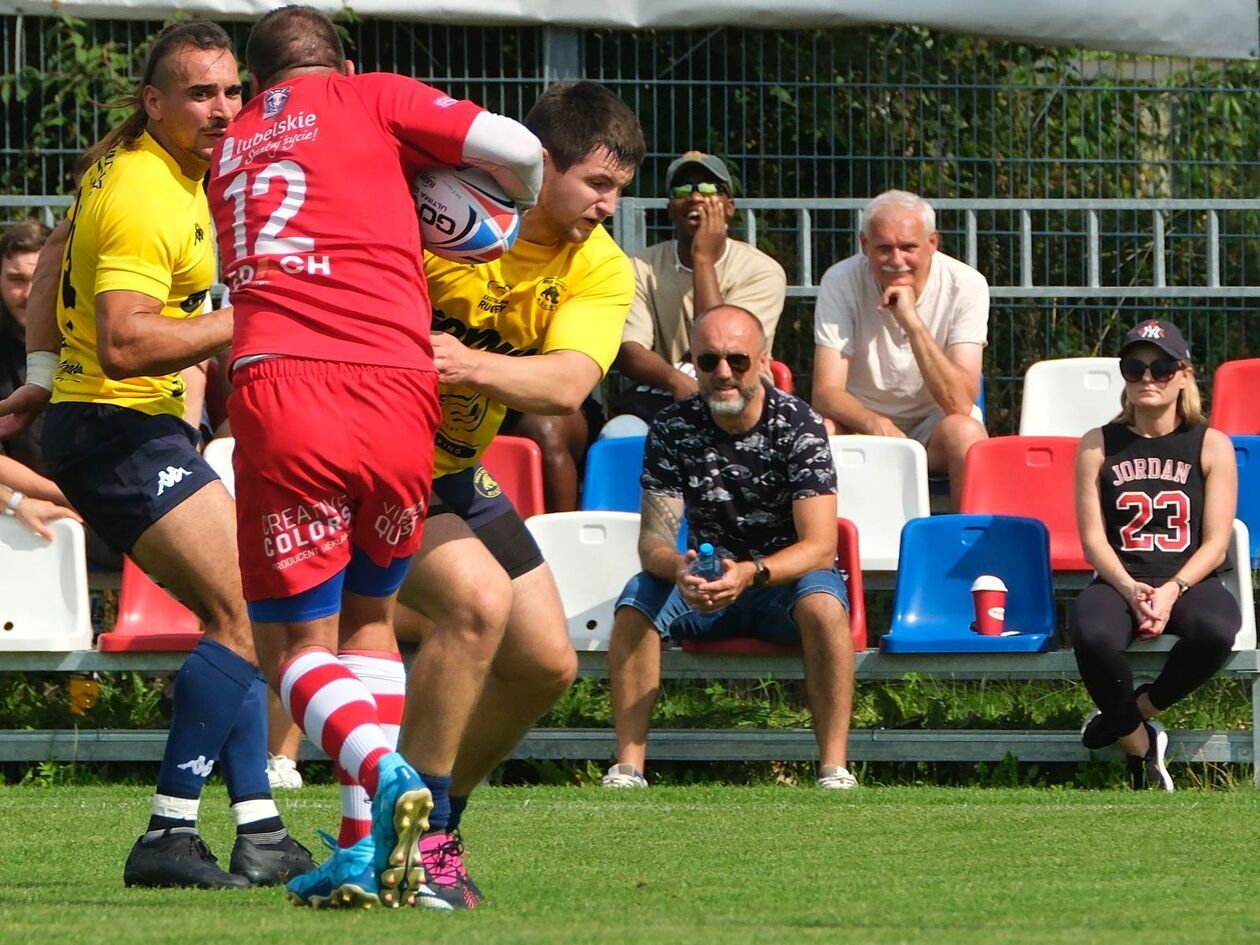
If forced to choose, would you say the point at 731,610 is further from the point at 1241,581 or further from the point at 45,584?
the point at 45,584

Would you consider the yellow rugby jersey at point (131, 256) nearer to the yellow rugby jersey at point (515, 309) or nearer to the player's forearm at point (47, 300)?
the player's forearm at point (47, 300)

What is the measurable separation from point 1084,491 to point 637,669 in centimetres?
170

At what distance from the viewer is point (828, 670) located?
694 cm

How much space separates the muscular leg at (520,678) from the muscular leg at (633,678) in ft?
7.15

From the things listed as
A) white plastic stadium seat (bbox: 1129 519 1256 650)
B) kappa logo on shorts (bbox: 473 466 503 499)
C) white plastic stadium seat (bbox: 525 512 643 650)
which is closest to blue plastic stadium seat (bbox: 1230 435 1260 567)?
white plastic stadium seat (bbox: 1129 519 1256 650)

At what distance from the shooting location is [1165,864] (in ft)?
16.1

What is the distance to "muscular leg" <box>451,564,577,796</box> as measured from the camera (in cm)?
473

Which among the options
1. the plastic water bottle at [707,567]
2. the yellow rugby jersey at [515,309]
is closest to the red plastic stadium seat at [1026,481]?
the plastic water bottle at [707,567]

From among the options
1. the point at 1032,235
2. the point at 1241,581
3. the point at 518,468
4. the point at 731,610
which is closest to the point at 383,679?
the point at 731,610

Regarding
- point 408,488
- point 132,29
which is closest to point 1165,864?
point 408,488

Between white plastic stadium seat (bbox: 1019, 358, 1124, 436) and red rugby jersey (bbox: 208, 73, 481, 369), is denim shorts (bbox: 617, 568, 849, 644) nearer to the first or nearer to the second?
white plastic stadium seat (bbox: 1019, 358, 1124, 436)

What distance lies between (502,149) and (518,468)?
429 centimetres

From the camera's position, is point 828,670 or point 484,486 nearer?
point 484,486

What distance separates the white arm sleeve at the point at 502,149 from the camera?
158 inches
